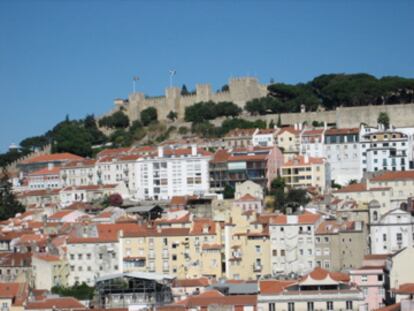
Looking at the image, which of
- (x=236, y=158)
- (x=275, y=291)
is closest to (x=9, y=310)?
(x=275, y=291)

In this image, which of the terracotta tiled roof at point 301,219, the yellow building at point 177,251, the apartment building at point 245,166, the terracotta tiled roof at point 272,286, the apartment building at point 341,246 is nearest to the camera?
the terracotta tiled roof at point 272,286

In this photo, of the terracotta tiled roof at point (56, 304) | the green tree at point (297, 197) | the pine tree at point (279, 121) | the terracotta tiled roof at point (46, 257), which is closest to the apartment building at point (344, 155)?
the green tree at point (297, 197)

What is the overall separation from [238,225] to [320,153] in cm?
2206

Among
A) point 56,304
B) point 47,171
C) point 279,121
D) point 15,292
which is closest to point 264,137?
point 279,121

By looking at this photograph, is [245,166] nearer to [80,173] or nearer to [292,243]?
[80,173]

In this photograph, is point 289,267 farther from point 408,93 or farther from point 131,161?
point 408,93

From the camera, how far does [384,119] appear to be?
79.4 m

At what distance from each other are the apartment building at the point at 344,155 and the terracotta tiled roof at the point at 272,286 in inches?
1256

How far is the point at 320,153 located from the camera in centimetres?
7544

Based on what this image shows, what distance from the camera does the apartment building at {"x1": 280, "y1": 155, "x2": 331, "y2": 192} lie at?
230 ft

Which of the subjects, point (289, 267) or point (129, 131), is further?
point (129, 131)

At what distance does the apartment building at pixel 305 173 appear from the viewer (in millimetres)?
70250

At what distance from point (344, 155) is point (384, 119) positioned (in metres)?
6.89

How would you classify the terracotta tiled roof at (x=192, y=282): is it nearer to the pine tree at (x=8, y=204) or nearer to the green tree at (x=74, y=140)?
the pine tree at (x=8, y=204)
